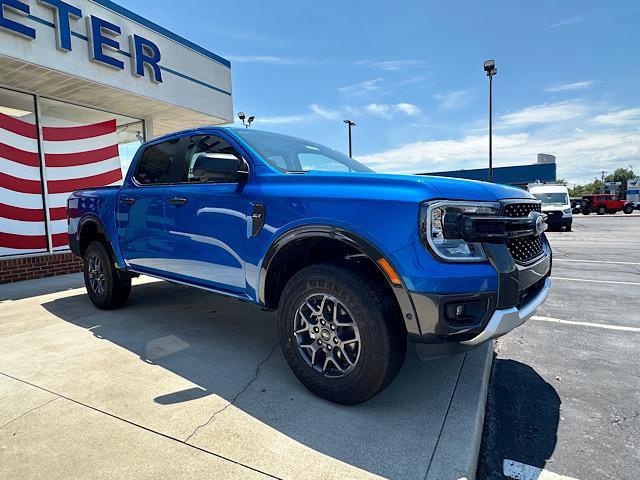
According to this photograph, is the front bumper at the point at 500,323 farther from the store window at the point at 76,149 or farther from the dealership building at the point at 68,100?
the store window at the point at 76,149

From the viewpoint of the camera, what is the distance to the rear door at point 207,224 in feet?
9.68

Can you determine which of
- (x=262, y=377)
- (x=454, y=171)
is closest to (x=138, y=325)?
(x=262, y=377)

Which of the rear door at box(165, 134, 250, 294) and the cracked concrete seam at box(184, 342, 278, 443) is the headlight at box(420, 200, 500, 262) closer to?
the rear door at box(165, 134, 250, 294)

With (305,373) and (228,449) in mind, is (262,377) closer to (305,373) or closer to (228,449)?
(305,373)

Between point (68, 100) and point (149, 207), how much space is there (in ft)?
18.8

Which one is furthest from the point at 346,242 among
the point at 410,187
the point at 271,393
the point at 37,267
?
the point at 37,267

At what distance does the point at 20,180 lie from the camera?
289 inches

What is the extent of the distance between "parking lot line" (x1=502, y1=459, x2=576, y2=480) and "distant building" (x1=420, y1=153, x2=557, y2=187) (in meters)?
40.0

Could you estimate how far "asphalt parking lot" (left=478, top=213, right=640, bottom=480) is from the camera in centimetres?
204

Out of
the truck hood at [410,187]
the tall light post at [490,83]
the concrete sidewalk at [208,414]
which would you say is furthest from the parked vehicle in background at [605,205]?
the truck hood at [410,187]

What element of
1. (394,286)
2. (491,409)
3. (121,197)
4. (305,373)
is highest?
(121,197)

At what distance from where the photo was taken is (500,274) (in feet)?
6.96

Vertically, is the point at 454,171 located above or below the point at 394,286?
above

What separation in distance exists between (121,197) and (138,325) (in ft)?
4.41
